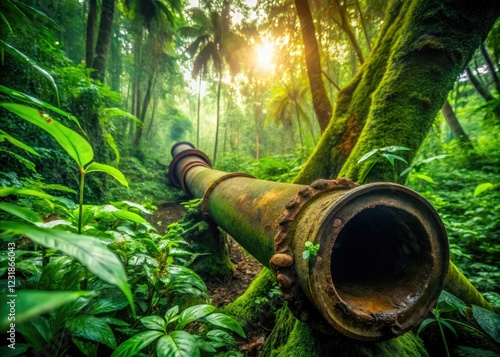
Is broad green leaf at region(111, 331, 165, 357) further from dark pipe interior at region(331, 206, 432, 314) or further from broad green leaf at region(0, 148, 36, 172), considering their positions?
broad green leaf at region(0, 148, 36, 172)

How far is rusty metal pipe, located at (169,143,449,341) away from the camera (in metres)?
0.86

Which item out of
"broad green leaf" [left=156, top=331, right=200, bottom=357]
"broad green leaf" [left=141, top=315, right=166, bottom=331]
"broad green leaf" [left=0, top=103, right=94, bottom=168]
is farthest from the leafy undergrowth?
"broad green leaf" [left=0, top=103, right=94, bottom=168]

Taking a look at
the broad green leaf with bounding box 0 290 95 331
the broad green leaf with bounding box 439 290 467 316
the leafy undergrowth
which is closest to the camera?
the broad green leaf with bounding box 0 290 95 331

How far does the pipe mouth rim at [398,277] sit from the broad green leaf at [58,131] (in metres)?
0.89

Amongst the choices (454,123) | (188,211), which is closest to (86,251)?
(188,211)

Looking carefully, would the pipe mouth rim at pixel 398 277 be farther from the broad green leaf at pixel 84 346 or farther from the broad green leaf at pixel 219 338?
the broad green leaf at pixel 84 346

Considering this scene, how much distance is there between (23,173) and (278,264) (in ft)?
10.5

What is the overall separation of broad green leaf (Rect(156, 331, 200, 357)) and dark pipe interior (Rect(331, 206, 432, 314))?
25.8 inches

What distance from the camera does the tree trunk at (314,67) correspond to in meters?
4.15

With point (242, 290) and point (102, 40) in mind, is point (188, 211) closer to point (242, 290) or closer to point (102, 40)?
point (242, 290)

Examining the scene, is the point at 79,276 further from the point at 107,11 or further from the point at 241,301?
the point at 107,11

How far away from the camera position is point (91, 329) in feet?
2.75

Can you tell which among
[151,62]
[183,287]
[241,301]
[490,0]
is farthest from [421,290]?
[151,62]

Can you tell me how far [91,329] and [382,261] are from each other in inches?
53.3
